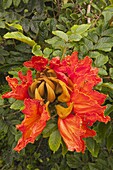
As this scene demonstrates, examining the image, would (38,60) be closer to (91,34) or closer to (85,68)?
(85,68)

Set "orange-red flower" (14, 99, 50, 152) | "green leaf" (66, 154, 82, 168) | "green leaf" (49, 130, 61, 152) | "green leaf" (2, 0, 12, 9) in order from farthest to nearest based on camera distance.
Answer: "green leaf" (66, 154, 82, 168)
"green leaf" (2, 0, 12, 9)
"green leaf" (49, 130, 61, 152)
"orange-red flower" (14, 99, 50, 152)

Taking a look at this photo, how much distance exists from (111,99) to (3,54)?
52 centimetres

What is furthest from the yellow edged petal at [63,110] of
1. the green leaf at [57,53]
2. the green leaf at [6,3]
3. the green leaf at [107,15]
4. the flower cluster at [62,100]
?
the green leaf at [6,3]

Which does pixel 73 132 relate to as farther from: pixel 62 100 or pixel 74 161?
pixel 74 161

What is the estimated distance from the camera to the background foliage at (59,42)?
1.16 m

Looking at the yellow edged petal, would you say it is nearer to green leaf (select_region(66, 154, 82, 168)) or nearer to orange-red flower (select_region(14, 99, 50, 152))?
orange-red flower (select_region(14, 99, 50, 152))

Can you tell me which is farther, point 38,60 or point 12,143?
point 12,143

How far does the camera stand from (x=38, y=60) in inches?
36.6

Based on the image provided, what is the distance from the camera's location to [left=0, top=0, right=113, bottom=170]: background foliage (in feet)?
3.80

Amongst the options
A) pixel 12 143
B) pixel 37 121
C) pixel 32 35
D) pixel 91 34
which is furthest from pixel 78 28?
pixel 12 143

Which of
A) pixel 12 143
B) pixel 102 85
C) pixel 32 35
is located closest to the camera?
pixel 102 85

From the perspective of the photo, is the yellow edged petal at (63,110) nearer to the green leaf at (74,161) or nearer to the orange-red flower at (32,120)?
the orange-red flower at (32,120)

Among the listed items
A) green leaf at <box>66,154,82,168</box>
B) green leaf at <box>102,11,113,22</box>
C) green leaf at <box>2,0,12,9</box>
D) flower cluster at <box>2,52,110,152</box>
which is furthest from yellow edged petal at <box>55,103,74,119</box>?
green leaf at <box>66,154,82,168</box>

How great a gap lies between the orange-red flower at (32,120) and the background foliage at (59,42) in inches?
4.5
